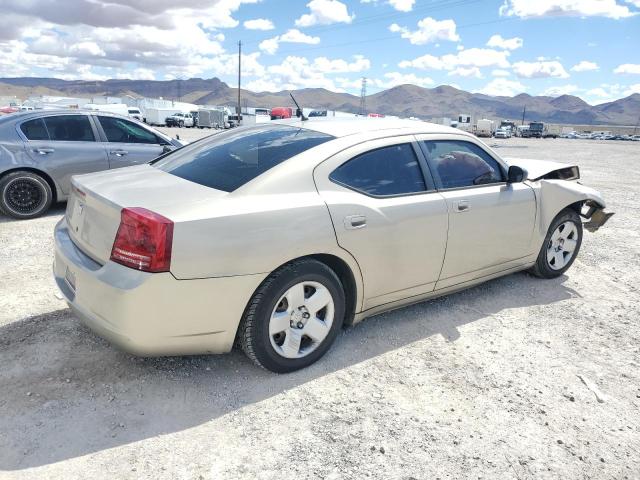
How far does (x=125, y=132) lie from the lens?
7469 millimetres

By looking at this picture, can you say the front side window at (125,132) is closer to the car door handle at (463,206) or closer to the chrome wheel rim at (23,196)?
the chrome wheel rim at (23,196)

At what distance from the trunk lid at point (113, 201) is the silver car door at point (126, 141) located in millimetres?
4088

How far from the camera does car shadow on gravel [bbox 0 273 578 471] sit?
2.55 meters

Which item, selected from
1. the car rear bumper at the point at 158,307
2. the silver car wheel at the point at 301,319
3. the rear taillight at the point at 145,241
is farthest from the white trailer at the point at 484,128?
the rear taillight at the point at 145,241

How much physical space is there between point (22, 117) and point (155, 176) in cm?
463

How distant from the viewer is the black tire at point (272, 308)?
2.90 meters

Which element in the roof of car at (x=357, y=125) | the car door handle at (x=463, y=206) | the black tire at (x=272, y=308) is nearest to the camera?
the black tire at (x=272, y=308)

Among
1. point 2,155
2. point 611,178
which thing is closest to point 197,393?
point 2,155

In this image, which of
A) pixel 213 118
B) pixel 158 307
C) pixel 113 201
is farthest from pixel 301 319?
pixel 213 118

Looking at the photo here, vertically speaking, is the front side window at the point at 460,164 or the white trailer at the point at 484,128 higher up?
the front side window at the point at 460,164

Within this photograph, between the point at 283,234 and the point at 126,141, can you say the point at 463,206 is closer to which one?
the point at 283,234

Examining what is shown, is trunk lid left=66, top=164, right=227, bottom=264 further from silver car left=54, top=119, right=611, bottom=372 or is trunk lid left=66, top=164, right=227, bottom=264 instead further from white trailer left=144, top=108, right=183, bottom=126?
white trailer left=144, top=108, right=183, bottom=126

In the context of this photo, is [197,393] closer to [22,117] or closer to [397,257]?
[397,257]

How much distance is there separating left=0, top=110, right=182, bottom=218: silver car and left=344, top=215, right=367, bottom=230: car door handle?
15.5 ft
